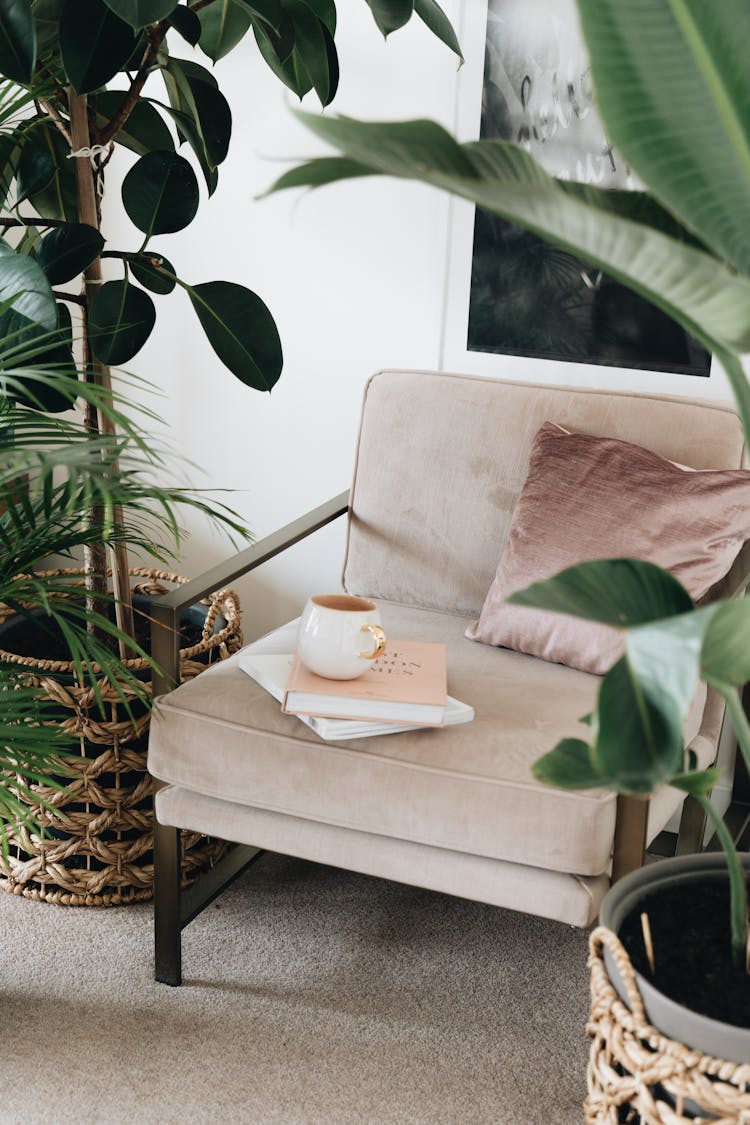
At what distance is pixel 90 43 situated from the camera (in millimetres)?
1584

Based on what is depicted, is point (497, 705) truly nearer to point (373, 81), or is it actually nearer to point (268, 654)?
point (268, 654)

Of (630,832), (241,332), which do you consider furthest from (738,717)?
(241,332)

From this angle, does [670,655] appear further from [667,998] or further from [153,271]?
[153,271]

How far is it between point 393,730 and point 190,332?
4.31 feet

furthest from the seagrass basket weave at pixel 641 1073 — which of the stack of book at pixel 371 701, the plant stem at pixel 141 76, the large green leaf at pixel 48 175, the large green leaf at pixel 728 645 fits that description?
the large green leaf at pixel 48 175

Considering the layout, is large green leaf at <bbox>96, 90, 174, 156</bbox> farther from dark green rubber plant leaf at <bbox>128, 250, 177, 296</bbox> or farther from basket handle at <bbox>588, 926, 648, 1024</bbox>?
basket handle at <bbox>588, 926, 648, 1024</bbox>

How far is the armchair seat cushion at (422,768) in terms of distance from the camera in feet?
4.90

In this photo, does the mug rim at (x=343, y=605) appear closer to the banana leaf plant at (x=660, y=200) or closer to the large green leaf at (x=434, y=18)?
the banana leaf plant at (x=660, y=200)

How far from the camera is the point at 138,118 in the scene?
204cm

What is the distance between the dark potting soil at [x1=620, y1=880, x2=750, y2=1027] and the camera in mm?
1060

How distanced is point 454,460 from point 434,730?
61 cm

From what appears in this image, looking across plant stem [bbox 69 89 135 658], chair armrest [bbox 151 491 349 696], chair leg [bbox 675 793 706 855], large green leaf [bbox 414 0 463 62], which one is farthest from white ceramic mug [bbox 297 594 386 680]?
large green leaf [bbox 414 0 463 62]

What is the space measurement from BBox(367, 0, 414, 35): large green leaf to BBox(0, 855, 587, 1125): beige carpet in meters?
1.44

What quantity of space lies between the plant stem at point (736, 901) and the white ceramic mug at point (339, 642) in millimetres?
628
